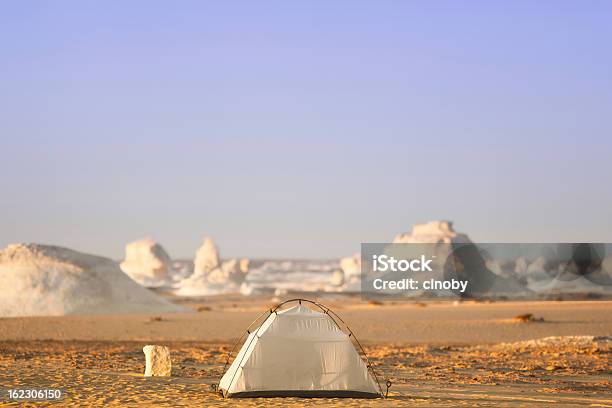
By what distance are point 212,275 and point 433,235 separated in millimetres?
28614

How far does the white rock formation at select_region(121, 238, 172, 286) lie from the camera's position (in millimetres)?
114875

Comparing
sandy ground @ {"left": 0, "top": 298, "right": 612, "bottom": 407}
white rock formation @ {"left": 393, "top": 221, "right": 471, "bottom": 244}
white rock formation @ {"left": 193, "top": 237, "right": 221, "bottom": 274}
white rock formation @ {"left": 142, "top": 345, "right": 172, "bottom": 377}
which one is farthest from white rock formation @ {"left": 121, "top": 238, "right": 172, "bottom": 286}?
white rock formation @ {"left": 142, "top": 345, "right": 172, "bottom": 377}

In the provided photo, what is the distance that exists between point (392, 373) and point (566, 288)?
193 feet

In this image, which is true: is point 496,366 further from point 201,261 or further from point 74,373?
point 201,261

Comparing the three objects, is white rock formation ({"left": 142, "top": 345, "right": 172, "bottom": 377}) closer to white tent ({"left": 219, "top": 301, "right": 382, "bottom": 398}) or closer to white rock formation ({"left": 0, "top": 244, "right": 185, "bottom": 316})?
white tent ({"left": 219, "top": 301, "right": 382, "bottom": 398})

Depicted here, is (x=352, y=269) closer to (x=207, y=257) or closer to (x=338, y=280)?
(x=338, y=280)

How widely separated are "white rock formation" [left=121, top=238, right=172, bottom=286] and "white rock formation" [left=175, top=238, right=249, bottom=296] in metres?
4.63

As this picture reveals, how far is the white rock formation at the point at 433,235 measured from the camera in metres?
94.9

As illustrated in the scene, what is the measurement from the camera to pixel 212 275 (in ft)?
354

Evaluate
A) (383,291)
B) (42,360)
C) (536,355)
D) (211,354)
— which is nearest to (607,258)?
(383,291)

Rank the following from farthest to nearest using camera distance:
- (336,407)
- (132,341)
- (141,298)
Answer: (141,298) → (132,341) → (336,407)

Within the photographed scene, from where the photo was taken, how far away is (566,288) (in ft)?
245

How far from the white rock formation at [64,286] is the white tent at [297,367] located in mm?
34827

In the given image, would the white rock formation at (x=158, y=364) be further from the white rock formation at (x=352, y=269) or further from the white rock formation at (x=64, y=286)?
the white rock formation at (x=352, y=269)
